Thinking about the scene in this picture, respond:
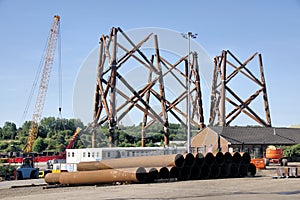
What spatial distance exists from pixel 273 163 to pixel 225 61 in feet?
122

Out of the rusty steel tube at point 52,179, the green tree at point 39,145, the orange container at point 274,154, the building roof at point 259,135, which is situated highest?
the green tree at point 39,145

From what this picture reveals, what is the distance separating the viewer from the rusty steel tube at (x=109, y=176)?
A: 26375 mm

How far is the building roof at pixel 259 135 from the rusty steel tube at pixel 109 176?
2982 centimetres

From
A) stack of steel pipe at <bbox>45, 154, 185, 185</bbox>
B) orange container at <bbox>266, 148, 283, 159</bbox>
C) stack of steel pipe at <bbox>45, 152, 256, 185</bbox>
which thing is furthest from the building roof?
stack of steel pipe at <bbox>45, 154, 185, 185</bbox>

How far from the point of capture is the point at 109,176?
26.9 metres

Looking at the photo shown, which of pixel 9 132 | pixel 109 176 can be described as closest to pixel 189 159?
pixel 109 176

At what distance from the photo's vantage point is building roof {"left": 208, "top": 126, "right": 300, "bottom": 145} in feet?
188

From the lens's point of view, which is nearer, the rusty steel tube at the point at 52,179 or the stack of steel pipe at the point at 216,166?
the stack of steel pipe at the point at 216,166

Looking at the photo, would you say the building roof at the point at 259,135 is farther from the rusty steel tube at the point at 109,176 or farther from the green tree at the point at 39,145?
the green tree at the point at 39,145

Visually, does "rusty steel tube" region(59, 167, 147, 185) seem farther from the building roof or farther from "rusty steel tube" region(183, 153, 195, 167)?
the building roof

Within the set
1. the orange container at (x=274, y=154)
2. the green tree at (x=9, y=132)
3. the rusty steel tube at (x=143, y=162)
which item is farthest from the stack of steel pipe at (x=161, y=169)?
the green tree at (x=9, y=132)

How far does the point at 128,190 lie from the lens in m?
22.7

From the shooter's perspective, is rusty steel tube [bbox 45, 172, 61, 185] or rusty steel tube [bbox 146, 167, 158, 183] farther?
rusty steel tube [bbox 45, 172, 61, 185]

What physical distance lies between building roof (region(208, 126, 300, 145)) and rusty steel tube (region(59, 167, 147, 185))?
97.8 ft
